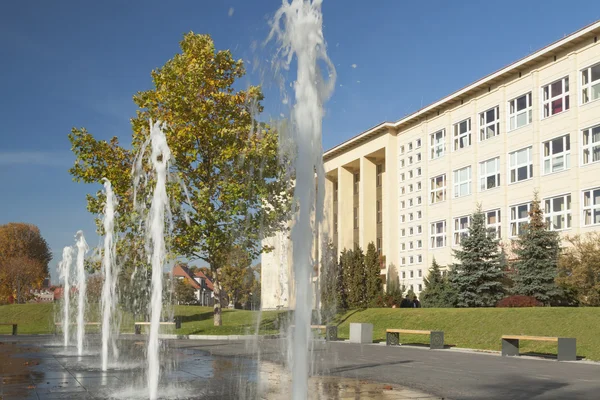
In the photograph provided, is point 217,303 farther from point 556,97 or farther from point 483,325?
point 556,97

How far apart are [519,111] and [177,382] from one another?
35540mm

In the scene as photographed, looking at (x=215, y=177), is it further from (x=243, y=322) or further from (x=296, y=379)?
(x=296, y=379)

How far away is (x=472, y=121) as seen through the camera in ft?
156

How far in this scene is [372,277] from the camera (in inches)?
2153

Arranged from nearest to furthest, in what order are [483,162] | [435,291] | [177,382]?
[177,382]
[435,291]
[483,162]

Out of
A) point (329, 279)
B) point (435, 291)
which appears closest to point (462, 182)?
point (435, 291)

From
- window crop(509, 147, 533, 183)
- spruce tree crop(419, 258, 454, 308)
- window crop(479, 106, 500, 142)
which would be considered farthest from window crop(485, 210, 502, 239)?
window crop(479, 106, 500, 142)

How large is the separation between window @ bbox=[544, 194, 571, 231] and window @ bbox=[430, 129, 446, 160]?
528 inches

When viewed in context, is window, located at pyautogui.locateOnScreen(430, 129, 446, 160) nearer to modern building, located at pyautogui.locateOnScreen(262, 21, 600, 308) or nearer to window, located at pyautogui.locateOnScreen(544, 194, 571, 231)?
modern building, located at pyautogui.locateOnScreen(262, 21, 600, 308)

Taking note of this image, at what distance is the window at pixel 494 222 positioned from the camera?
4381 cm

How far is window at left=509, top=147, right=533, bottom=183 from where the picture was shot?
136 feet

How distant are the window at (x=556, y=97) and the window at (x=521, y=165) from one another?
295cm

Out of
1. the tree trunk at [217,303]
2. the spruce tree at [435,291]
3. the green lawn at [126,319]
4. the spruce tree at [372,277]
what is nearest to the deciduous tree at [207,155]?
the tree trunk at [217,303]

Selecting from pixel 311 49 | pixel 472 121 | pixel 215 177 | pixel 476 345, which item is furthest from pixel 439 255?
pixel 311 49
